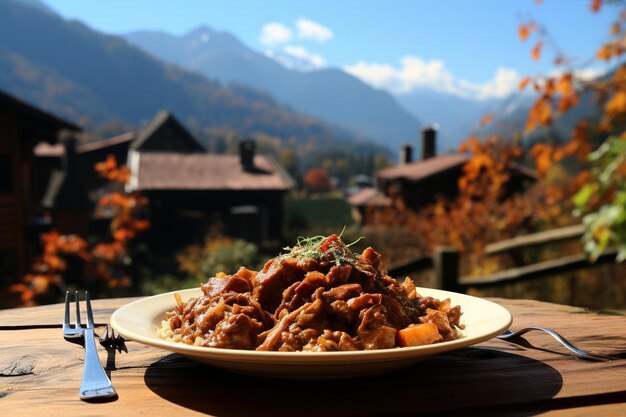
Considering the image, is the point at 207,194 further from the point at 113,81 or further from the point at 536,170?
the point at 113,81

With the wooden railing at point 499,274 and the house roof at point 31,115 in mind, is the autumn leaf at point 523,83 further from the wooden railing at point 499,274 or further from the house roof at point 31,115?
the house roof at point 31,115

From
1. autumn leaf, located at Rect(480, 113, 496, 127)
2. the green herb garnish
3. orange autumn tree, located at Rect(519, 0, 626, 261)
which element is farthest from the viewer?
autumn leaf, located at Rect(480, 113, 496, 127)

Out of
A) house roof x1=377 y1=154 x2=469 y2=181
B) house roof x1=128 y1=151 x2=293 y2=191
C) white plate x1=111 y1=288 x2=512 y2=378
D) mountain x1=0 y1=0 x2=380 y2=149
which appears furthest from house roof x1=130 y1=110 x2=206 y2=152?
mountain x1=0 y1=0 x2=380 y2=149

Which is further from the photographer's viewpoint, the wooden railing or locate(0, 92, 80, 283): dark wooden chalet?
locate(0, 92, 80, 283): dark wooden chalet

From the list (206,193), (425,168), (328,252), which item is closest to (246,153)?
(206,193)

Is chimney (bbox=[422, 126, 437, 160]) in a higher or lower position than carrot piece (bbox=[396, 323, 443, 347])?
higher

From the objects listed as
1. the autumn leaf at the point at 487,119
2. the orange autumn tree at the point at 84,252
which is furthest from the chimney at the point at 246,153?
the autumn leaf at the point at 487,119

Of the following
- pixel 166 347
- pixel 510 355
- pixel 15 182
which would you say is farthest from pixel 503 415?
pixel 15 182

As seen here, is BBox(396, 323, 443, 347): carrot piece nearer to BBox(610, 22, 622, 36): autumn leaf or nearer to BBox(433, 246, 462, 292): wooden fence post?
BBox(433, 246, 462, 292): wooden fence post
